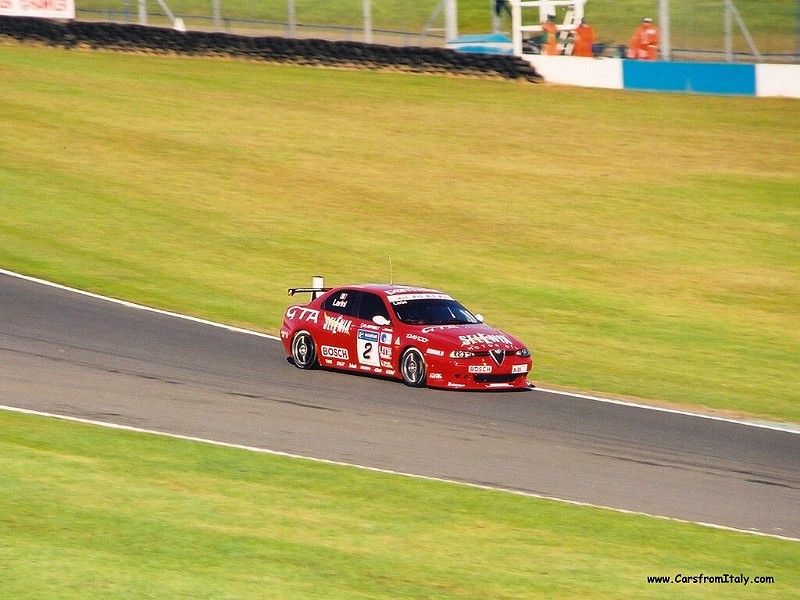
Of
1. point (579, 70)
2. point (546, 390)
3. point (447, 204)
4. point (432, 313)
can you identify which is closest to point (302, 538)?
point (546, 390)

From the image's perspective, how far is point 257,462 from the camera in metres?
11.8

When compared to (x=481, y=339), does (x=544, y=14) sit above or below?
above

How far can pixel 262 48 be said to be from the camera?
124 ft

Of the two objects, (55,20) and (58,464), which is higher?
(55,20)

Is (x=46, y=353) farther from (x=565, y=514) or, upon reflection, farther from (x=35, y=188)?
(x=35, y=188)

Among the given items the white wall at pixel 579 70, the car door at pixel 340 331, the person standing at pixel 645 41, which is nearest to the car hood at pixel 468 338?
the car door at pixel 340 331

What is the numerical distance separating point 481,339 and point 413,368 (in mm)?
914

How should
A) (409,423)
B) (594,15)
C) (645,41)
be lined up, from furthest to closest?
1. (594,15)
2. (645,41)
3. (409,423)

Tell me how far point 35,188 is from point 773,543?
1923cm

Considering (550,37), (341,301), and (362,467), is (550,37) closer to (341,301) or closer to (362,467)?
(341,301)

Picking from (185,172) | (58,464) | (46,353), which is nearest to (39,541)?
(58,464)

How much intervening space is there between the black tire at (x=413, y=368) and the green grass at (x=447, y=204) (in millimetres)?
2039

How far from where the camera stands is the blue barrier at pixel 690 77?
33.1 m

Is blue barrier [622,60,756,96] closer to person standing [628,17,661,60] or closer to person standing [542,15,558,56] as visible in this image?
person standing [628,17,661,60]
